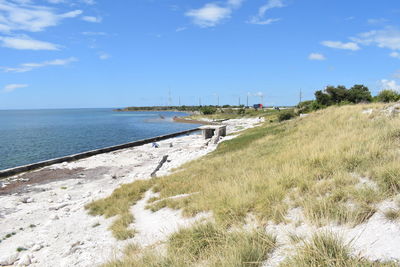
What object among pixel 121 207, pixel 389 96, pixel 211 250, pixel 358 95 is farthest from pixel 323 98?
pixel 211 250

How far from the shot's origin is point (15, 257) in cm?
702

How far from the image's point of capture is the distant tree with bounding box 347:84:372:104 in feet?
144

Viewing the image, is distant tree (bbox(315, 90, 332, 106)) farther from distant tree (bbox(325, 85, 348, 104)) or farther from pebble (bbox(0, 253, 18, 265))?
pebble (bbox(0, 253, 18, 265))

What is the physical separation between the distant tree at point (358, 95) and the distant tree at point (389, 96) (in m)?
12.9

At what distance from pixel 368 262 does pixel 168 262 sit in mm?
2943

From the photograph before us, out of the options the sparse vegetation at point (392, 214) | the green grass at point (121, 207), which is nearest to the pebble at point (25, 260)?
the green grass at point (121, 207)

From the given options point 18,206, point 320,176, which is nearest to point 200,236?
point 320,176

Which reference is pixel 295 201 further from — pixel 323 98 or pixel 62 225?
pixel 323 98

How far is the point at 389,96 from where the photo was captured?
2944cm

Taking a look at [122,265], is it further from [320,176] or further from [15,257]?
[320,176]

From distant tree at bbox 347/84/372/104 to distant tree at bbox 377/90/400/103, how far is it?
12853 millimetres

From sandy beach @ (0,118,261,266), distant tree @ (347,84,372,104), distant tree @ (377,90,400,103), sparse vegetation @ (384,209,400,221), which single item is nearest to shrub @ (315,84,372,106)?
distant tree @ (347,84,372,104)

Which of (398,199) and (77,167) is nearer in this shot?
(398,199)

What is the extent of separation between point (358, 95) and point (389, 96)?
54.9ft
